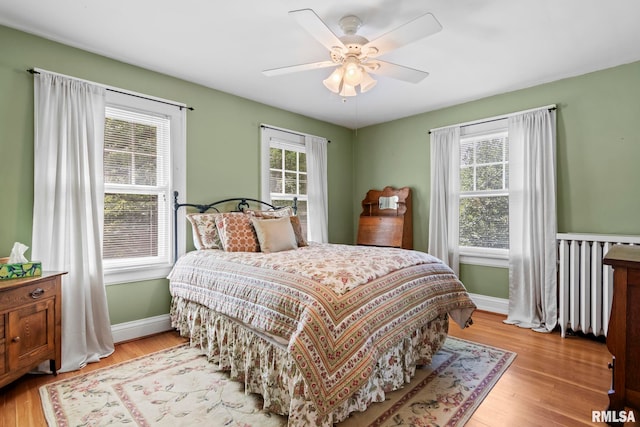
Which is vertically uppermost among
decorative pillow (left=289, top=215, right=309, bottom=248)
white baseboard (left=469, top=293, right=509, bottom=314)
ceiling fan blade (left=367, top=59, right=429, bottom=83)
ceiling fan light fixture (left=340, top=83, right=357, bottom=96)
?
ceiling fan blade (left=367, top=59, right=429, bottom=83)

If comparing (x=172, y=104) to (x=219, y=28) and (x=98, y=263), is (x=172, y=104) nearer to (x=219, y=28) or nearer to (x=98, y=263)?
(x=219, y=28)

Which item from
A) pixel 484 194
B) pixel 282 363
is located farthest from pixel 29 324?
pixel 484 194

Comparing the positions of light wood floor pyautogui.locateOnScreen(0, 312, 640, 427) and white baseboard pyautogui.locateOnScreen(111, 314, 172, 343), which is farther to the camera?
white baseboard pyautogui.locateOnScreen(111, 314, 172, 343)

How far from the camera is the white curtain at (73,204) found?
7.67 ft

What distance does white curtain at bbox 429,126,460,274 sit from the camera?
386 cm

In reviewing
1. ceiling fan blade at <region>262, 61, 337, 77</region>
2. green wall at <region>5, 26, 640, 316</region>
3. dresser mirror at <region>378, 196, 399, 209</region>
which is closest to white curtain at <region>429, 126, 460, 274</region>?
green wall at <region>5, 26, 640, 316</region>

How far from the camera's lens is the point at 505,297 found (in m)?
3.54

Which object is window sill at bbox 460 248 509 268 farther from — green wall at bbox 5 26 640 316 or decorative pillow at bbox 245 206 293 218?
decorative pillow at bbox 245 206 293 218

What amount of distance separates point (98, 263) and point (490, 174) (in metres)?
4.13

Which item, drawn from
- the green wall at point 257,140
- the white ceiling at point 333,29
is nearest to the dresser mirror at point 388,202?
the green wall at point 257,140

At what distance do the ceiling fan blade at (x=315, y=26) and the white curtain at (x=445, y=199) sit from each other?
2368 millimetres

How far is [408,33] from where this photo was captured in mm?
1852

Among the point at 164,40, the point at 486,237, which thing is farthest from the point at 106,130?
the point at 486,237

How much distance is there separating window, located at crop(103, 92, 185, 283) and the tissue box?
2.01 ft
